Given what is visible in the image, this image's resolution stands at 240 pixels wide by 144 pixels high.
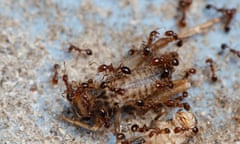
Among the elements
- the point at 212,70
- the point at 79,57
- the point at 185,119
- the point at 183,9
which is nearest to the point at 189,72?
the point at 212,70

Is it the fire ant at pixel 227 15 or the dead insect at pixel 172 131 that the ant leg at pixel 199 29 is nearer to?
the fire ant at pixel 227 15

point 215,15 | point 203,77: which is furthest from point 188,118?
point 215,15

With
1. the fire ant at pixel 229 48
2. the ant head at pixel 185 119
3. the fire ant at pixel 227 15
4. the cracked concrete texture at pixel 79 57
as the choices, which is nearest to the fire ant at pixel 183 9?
the cracked concrete texture at pixel 79 57

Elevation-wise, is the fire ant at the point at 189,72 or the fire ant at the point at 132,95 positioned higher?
the fire ant at the point at 189,72

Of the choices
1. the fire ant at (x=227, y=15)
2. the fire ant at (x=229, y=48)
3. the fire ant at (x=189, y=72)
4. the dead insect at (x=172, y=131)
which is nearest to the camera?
the dead insect at (x=172, y=131)

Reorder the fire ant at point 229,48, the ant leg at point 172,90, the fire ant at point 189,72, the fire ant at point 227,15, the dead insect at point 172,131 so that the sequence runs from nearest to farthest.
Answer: the dead insect at point 172,131
the ant leg at point 172,90
the fire ant at point 189,72
the fire ant at point 229,48
the fire ant at point 227,15

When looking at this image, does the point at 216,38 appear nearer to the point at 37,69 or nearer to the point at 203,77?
the point at 203,77
